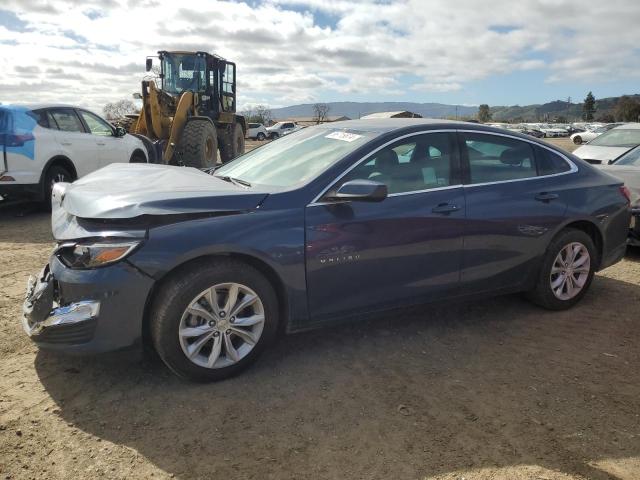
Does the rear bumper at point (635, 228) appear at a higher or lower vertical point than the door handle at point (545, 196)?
lower

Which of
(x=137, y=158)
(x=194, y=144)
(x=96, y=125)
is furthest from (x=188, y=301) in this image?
(x=194, y=144)

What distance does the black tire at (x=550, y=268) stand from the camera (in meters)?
4.42

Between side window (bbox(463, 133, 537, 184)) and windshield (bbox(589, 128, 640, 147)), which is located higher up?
windshield (bbox(589, 128, 640, 147))

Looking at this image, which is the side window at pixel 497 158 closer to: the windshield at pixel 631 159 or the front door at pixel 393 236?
the front door at pixel 393 236

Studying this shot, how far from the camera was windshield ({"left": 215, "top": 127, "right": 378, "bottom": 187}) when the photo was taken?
366cm

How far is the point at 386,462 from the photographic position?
8.54ft

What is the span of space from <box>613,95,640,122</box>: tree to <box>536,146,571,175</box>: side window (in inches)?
3579

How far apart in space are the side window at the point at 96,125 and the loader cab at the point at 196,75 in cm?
479

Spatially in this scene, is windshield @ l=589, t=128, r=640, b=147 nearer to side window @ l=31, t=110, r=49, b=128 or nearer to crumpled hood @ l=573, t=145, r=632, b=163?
crumpled hood @ l=573, t=145, r=632, b=163

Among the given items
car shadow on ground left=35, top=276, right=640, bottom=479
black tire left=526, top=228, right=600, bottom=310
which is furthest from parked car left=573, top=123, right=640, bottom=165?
car shadow on ground left=35, top=276, right=640, bottom=479

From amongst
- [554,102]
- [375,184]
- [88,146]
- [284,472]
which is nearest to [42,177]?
[88,146]

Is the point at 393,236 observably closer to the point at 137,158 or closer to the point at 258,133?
the point at 137,158

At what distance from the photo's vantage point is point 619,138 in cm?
1118

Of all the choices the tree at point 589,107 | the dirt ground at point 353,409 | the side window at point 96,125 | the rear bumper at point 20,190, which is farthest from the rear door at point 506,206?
the tree at point 589,107
